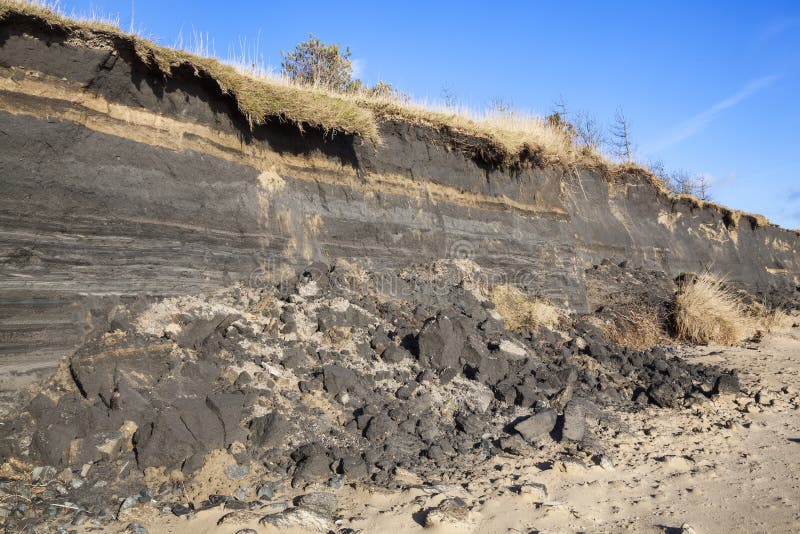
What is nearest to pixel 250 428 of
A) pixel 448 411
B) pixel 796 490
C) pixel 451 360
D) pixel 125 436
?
pixel 125 436

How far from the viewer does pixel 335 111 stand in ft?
19.6

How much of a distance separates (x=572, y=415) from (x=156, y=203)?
3.78m

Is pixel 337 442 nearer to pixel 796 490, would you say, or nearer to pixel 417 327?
pixel 417 327

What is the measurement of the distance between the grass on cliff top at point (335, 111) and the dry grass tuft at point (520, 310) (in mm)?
1889

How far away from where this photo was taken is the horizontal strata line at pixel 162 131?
4.20 m

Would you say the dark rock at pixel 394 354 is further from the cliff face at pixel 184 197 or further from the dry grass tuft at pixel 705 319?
the dry grass tuft at pixel 705 319

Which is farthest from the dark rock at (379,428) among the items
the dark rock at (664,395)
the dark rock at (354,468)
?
the dark rock at (664,395)

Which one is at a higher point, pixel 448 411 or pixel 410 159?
pixel 410 159

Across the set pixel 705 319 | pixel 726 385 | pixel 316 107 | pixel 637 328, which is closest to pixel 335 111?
pixel 316 107

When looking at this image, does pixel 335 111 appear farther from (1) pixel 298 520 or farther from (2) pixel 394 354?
(1) pixel 298 520

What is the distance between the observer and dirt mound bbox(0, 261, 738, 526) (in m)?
3.46

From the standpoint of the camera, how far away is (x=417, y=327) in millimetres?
5613

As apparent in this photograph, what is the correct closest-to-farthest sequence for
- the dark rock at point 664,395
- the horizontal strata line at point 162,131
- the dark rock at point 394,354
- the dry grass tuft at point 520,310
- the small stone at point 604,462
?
the small stone at point 604,462 → the horizontal strata line at point 162,131 → the dark rock at point 394,354 → the dark rock at point 664,395 → the dry grass tuft at point 520,310

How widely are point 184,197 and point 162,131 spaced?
0.59 metres
